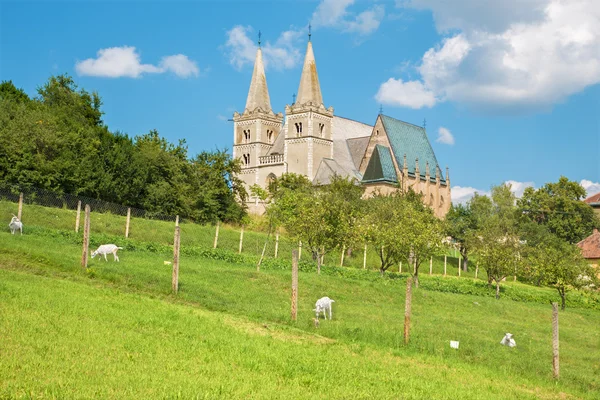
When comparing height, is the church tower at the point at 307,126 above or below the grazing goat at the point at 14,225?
above

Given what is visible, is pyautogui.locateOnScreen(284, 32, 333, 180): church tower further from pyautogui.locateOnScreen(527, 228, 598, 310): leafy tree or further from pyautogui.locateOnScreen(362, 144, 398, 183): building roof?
pyautogui.locateOnScreen(527, 228, 598, 310): leafy tree

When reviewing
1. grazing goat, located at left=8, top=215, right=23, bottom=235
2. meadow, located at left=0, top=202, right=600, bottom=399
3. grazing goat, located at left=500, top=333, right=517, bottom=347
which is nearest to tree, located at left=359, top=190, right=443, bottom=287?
meadow, located at left=0, top=202, right=600, bottom=399

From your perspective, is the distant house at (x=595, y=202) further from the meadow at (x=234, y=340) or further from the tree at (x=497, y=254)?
the meadow at (x=234, y=340)

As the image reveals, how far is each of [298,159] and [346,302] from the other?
67125 mm

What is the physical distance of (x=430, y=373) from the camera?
45.0 feet

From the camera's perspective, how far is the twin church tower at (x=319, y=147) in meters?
92.3

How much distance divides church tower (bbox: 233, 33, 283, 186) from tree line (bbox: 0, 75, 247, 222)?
3072 centimetres

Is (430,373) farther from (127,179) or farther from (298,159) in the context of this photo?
(298,159)

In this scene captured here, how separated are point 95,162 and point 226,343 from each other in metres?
38.3

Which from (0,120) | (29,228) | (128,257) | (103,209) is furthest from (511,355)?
(0,120)

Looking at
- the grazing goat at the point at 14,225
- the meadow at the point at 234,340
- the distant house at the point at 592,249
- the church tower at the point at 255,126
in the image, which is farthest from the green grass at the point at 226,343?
the church tower at the point at 255,126

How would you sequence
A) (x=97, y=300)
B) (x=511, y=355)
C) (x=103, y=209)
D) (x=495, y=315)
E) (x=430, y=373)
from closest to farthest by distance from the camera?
(x=430, y=373) → (x=97, y=300) → (x=511, y=355) → (x=495, y=315) → (x=103, y=209)

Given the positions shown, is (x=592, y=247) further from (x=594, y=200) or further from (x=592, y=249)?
(x=594, y=200)

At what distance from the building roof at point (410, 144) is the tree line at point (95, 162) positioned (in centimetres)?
3766
